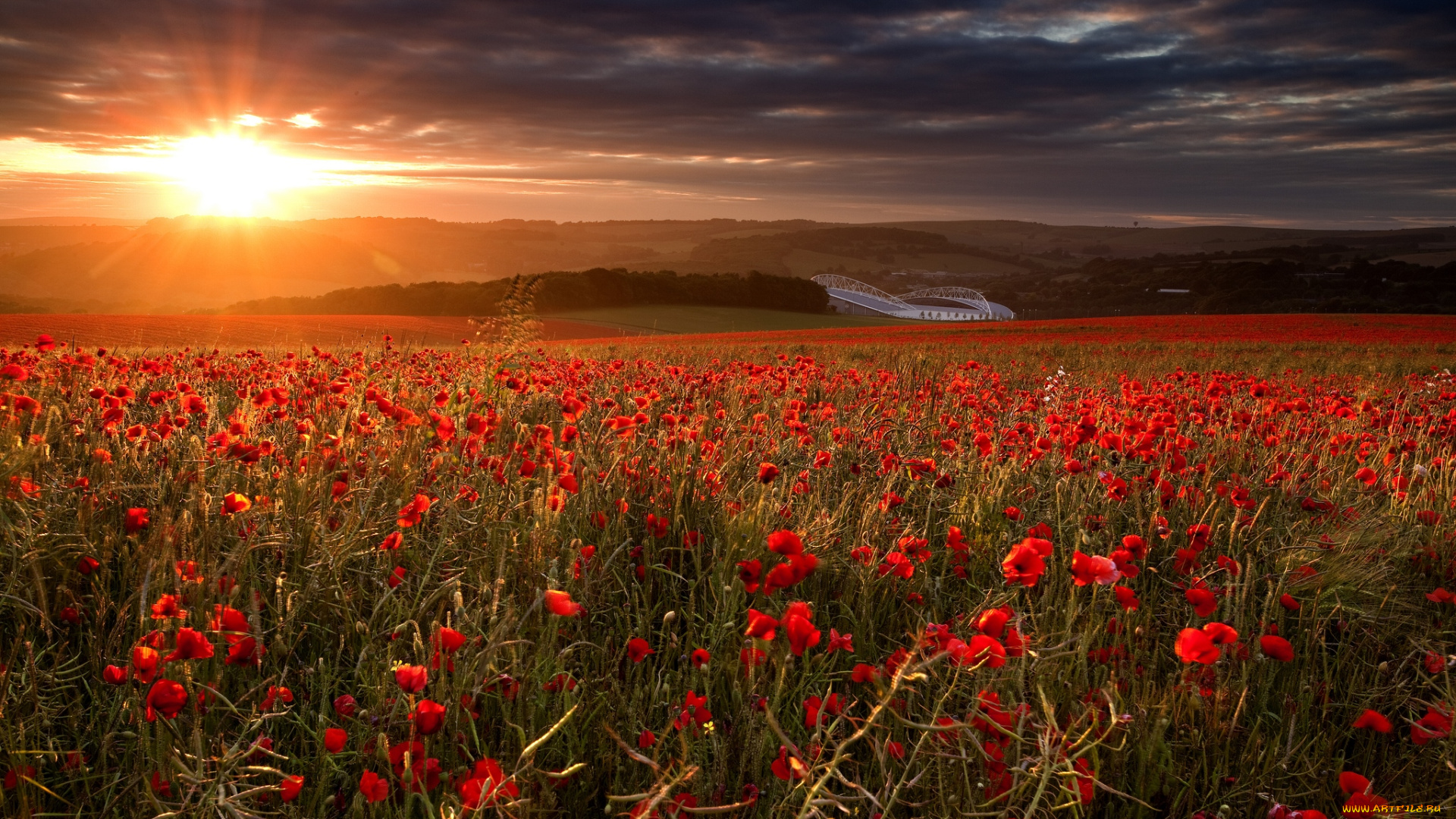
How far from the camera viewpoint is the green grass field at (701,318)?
155 ft

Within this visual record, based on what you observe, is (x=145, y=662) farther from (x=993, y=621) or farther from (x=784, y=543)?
Result: (x=993, y=621)

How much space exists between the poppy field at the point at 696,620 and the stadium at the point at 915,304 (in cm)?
6819

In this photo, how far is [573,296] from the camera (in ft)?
190

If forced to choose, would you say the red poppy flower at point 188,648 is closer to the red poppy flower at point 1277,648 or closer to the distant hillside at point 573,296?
the red poppy flower at point 1277,648

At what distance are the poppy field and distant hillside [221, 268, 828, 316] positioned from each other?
49.6 meters

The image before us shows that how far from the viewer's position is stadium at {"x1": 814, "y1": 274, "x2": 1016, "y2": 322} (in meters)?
76.0

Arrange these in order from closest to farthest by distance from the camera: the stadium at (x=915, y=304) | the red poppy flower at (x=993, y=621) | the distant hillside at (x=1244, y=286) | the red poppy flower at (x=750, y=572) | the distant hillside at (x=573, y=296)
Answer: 1. the red poppy flower at (x=993, y=621)
2. the red poppy flower at (x=750, y=572)
3. the distant hillside at (x=1244, y=286)
4. the distant hillside at (x=573, y=296)
5. the stadium at (x=915, y=304)

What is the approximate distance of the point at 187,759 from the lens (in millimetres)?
1798

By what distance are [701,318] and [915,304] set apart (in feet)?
136

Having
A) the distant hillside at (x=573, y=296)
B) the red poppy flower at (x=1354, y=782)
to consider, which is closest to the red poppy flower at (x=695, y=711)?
the red poppy flower at (x=1354, y=782)

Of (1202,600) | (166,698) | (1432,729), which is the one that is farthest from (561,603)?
(1432,729)

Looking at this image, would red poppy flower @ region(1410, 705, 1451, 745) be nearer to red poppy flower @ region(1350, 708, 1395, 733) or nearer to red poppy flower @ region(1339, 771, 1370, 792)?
red poppy flower @ region(1350, 708, 1395, 733)

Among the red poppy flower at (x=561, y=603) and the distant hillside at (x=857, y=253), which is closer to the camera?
the red poppy flower at (x=561, y=603)

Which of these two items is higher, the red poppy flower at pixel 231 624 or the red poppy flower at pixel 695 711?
the red poppy flower at pixel 231 624
